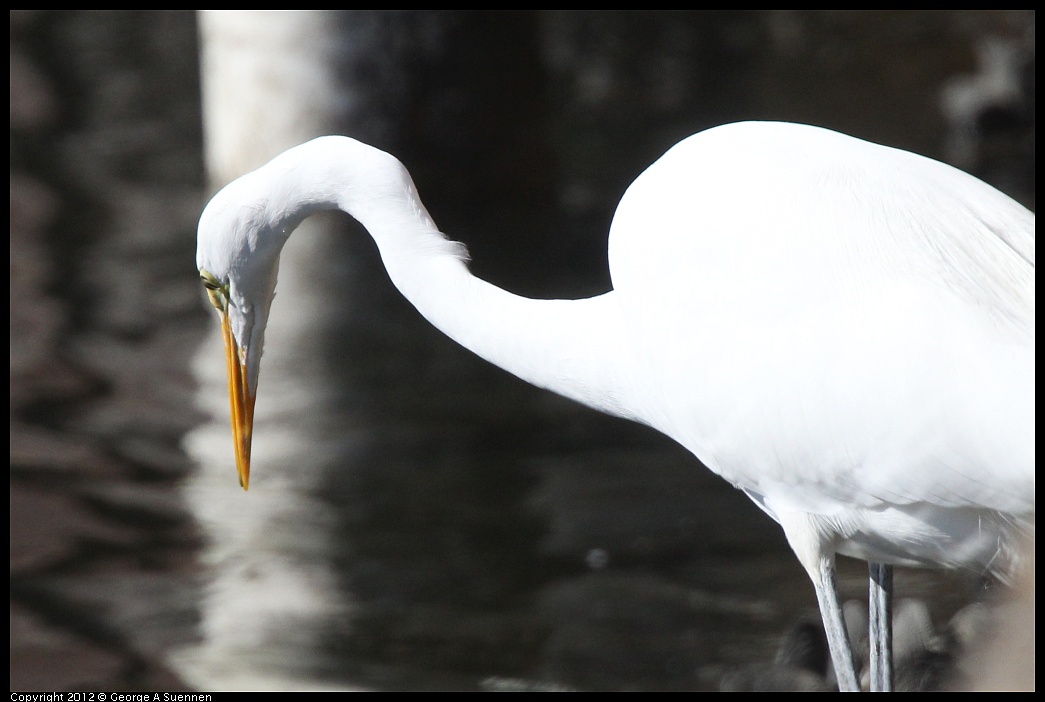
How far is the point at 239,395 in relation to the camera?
6.32 feet

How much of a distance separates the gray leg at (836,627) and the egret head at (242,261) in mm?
880

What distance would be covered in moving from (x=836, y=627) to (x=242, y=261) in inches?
38.1

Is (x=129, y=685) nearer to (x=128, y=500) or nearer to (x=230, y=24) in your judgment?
(x=128, y=500)

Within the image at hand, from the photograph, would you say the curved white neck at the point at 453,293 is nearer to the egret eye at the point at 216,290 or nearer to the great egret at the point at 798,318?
the great egret at the point at 798,318

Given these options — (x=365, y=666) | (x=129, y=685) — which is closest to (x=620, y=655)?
(x=365, y=666)

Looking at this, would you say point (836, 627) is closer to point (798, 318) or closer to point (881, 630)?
point (881, 630)

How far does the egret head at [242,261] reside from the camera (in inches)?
67.3

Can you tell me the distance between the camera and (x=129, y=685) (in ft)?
7.12

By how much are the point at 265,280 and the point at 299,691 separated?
772mm

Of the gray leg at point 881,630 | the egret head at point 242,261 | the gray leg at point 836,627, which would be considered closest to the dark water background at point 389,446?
the gray leg at point 881,630

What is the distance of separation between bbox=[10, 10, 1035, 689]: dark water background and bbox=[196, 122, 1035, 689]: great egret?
2.30ft

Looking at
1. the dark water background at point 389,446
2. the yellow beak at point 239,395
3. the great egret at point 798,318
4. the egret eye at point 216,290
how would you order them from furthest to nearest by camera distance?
the dark water background at point 389,446
the yellow beak at point 239,395
the egret eye at point 216,290
the great egret at point 798,318

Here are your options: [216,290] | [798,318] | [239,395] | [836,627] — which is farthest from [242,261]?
[836,627]

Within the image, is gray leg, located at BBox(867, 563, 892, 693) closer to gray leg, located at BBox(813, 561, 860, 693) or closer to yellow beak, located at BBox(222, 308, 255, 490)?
gray leg, located at BBox(813, 561, 860, 693)
